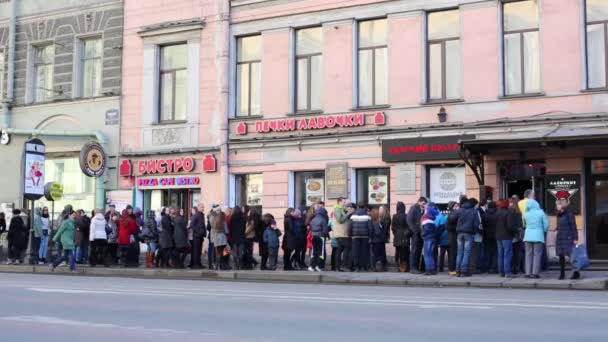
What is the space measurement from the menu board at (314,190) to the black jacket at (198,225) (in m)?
3.69

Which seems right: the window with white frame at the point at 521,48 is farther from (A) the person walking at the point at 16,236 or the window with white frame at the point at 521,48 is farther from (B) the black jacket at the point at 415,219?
(A) the person walking at the point at 16,236

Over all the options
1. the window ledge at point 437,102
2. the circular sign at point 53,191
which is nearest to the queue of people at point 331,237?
the circular sign at point 53,191

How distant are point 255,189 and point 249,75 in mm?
3558

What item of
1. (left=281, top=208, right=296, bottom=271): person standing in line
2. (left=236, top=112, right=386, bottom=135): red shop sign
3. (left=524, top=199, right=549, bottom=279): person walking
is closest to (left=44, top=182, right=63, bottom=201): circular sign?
(left=236, top=112, right=386, bottom=135): red shop sign

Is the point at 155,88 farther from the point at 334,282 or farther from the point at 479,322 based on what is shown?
the point at 479,322

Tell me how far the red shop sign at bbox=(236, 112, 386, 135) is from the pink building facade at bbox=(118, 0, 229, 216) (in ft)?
3.96

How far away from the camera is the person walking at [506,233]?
18531 millimetres

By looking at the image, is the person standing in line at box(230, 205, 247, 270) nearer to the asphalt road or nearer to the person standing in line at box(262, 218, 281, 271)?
the person standing in line at box(262, 218, 281, 271)

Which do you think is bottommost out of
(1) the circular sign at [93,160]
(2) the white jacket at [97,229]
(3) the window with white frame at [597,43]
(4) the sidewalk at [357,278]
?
(4) the sidewalk at [357,278]

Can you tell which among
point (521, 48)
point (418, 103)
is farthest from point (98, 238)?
point (521, 48)

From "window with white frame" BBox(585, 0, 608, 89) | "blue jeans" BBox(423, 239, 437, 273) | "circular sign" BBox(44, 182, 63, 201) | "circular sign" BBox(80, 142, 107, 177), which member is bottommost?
"blue jeans" BBox(423, 239, 437, 273)

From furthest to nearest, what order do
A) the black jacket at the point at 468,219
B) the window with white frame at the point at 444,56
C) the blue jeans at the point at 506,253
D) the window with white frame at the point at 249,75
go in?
the window with white frame at the point at 249,75 < the window with white frame at the point at 444,56 < the black jacket at the point at 468,219 < the blue jeans at the point at 506,253

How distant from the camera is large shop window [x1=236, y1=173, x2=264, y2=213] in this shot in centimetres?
2616

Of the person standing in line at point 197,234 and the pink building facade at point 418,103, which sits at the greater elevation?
the pink building facade at point 418,103
